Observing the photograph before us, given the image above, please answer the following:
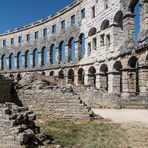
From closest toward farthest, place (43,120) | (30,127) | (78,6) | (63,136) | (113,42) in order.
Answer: (30,127), (63,136), (43,120), (113,42), (78,6)

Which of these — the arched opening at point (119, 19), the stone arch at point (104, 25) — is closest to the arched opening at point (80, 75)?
the stone arch at point (104, 25)

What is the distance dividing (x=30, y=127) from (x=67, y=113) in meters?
5.17

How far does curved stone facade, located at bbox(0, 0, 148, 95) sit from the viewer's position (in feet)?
83.0

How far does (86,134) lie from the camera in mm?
11039

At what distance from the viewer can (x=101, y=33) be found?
31438 millimetres

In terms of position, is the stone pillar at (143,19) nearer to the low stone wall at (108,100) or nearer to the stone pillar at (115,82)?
the low stone wall at (108,100)

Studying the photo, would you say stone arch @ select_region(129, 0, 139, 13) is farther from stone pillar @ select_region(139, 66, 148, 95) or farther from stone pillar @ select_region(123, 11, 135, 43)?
stone pillar @ select_region(139, 66, 148, 95)

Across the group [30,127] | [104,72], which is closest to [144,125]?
[30,127]

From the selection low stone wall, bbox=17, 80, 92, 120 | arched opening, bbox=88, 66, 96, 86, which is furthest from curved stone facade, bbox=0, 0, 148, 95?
low stone wall, bbox=17, 80, 92, 120

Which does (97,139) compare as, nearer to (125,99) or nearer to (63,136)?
(63,136)

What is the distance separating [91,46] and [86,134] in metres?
23.7

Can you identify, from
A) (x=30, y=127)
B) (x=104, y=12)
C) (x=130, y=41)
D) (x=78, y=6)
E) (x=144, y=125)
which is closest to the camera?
(x=30, y=127)

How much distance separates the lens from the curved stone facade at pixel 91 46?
25312 mm

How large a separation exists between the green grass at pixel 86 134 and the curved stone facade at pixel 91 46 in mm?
10629
